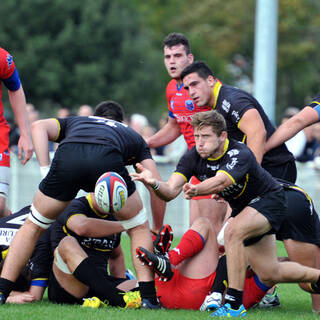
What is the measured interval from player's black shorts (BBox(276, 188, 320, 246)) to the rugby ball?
5.22 feet

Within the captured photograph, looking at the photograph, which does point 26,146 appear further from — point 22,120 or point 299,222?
point 299,222

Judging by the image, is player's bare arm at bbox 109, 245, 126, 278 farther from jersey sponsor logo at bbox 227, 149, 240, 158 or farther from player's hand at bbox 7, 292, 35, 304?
jersey sponsor logo at bbox 227, 149, 240, 158

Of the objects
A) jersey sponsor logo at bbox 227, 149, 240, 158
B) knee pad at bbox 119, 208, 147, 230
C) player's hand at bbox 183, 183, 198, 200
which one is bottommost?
knee pad at bbox 119, 208, 147, 230

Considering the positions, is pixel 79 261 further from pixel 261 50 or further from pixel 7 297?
pixel 261 50

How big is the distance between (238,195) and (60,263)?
170cm

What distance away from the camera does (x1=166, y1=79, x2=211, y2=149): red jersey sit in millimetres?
8258

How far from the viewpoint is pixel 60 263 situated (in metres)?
6.52

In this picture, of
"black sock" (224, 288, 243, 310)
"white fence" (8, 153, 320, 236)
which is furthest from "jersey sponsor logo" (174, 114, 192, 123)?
"white fence" (8, 153, 320, 236)

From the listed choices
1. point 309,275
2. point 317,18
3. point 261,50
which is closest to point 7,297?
point 309,275

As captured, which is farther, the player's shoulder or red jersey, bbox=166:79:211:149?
red jersey, bbox=166:79:211:149

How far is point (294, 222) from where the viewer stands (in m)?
6.66

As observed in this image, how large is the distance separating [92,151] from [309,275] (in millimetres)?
2132

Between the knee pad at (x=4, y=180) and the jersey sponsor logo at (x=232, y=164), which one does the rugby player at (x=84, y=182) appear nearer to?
the knee pad at (x=4, y=180)

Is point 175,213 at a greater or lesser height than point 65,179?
lesser
